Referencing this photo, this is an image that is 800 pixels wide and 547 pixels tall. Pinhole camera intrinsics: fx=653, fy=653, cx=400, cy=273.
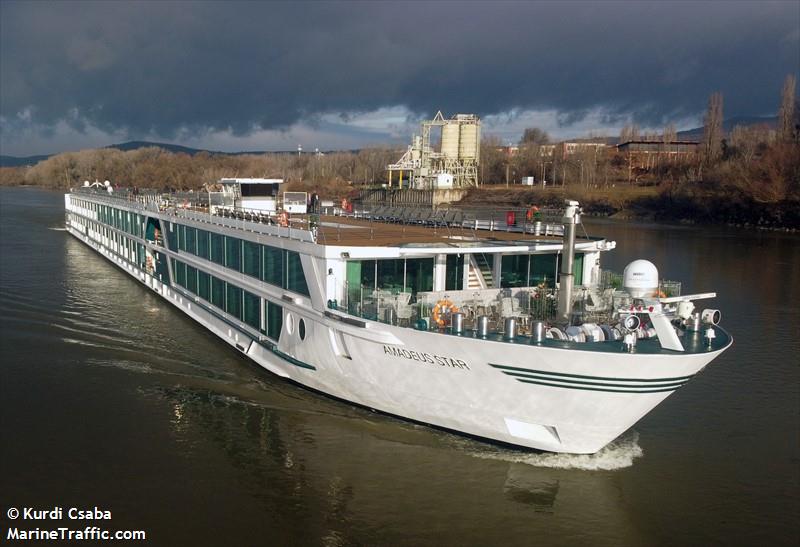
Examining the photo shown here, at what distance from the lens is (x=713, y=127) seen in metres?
110

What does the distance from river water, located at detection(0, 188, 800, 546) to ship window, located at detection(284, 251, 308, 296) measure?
296 centimetres

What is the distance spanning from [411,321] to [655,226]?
7197 cm

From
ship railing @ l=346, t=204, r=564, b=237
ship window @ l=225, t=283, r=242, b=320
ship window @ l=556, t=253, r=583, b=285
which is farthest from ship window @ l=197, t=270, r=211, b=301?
ship window @ l=556, t=253, r=583, b=285

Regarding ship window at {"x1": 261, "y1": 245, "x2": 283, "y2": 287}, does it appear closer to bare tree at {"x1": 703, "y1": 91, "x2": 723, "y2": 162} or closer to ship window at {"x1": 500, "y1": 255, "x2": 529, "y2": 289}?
ship window at {"x1": 500, "y1": 255, "x2": 529, "y2": 289}

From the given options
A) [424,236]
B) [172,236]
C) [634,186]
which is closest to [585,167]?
[634,186]

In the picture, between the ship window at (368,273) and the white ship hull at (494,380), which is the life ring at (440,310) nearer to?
the white ship hull at (494,380)

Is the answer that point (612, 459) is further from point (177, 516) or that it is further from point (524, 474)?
point (177, 516)

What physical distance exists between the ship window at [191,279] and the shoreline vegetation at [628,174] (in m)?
30.1

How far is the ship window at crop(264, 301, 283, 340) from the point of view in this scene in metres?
18.3

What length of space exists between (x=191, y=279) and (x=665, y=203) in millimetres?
78446

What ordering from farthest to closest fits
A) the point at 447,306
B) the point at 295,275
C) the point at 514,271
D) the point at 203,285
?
the point at 203,285 < the point at 514,271 < the point at 295,275 < the point at 447,306

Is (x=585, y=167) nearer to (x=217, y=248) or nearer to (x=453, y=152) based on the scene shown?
(x=453, y=152)

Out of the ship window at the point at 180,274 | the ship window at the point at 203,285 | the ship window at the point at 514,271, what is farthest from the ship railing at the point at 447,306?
the ship window at the point at 180,274

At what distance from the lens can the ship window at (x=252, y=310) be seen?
19755mm
